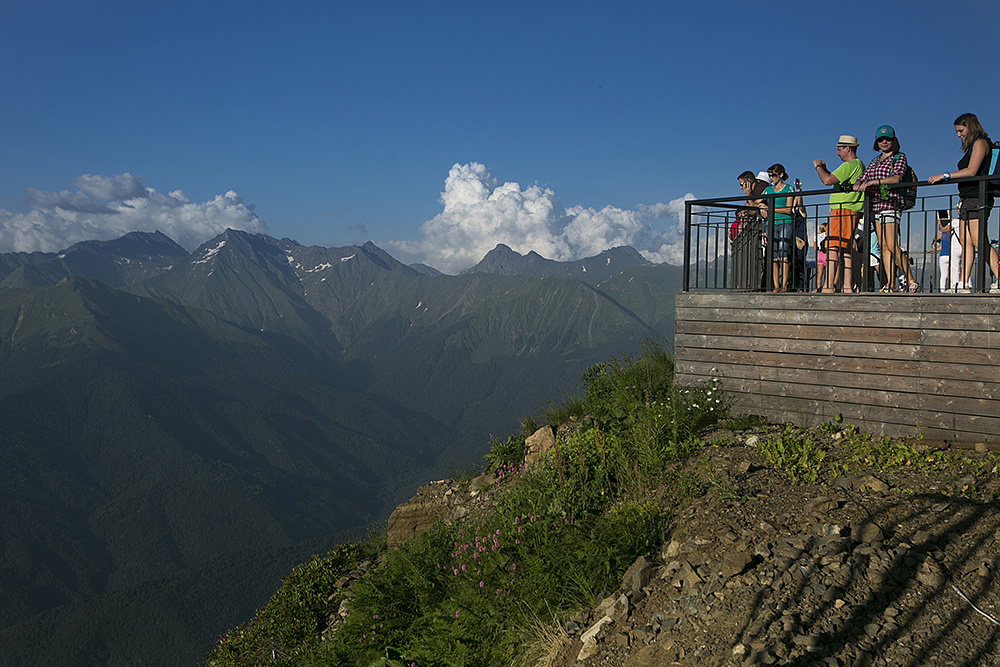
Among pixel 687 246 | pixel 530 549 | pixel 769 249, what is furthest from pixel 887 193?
pixel 530 549

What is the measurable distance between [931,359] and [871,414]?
89 cm

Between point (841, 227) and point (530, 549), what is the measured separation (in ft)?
19.2

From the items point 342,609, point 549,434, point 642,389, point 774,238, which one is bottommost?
point 342,609

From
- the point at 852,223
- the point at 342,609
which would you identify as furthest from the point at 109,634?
the point at 852,223

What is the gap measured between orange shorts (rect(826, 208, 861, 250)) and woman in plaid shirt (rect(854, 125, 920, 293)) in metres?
0.26

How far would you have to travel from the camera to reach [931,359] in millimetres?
7332

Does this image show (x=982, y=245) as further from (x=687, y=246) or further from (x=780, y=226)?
(x=687, y=246)

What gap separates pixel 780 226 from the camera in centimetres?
955

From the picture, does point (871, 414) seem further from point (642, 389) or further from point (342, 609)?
point (342, 609)

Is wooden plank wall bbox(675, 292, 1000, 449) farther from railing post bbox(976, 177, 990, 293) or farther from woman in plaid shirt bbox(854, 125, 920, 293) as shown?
woman in plaid shirt bbox(854, 125, 920, 293)

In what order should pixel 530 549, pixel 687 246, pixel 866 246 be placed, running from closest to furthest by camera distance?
pixel 530 549 → pixel 866 246 → pixel 687 246

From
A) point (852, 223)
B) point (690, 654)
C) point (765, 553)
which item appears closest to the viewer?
point (690, 654)

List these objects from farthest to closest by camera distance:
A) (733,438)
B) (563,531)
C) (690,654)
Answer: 1. (733,438)
2. (563,531)
3. (690,654)

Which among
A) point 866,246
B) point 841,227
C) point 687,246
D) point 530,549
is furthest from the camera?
point 687,246
